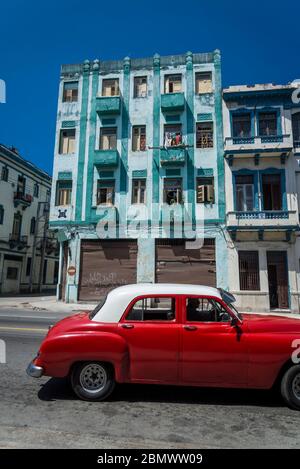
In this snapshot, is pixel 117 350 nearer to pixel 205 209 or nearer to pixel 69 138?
pixel 205 209

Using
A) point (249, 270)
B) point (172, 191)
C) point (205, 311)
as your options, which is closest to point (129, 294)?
point (205, 311)

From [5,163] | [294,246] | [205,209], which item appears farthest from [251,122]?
[5,163]

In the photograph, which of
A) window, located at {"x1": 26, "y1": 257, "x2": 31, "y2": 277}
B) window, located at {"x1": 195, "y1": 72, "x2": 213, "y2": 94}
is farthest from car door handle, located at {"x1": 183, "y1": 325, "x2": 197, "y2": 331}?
window, located at {"x1": 26, "y1": 257, "x2": 31, "y2": 277}

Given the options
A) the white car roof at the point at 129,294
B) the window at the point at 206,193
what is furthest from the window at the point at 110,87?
the white car roof at the point at 129,294

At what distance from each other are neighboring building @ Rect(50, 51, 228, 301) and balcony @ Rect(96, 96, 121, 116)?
71 mm

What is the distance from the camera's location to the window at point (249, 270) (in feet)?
62.5

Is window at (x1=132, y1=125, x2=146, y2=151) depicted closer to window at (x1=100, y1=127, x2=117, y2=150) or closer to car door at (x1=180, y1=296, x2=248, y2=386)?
window at (x1=100, y1=127, x2=117, y2=150)

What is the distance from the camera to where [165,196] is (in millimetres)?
20922

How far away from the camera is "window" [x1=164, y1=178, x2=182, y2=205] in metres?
20.7

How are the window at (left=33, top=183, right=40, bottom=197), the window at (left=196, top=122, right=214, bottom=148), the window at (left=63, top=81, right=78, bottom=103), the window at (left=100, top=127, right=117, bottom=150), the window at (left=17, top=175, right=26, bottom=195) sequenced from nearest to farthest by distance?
the window at (left=196, top=122, right=214, bottom=148)
the window at (left=100, top=127, right=117, bottom=150)
the window at (left=63, top=81, right=78, bottom=103)
the window at (left=17, top=175, right=26, bottom=195)
the window at (left=33, top=183, right=40, bottom=197)

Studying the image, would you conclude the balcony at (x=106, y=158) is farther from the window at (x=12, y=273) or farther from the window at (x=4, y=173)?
the window at (x=12, y=273)

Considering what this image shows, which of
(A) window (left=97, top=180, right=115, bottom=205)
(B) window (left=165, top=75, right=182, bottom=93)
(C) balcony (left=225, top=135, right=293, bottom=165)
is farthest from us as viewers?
(B) window (left=165, top=75, right=182, bottom=93)

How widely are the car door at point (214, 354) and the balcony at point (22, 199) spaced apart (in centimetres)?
3266

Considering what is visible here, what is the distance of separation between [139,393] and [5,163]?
32285 mm
